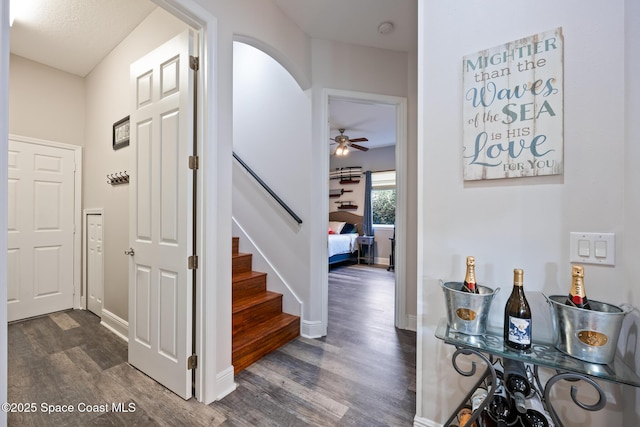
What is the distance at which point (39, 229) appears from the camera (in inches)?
121

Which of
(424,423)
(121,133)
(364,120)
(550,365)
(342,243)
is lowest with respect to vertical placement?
(424,423)

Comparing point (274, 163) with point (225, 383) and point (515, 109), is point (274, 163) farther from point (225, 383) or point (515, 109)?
point (515, 109)

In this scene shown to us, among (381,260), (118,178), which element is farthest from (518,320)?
(381,260)


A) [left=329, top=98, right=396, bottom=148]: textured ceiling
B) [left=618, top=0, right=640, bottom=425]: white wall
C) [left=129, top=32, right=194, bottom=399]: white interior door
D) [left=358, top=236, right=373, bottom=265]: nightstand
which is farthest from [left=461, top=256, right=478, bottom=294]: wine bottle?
[left=358, top=236, right=373, bottom=265]: nightstand

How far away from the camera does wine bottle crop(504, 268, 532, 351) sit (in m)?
0.96

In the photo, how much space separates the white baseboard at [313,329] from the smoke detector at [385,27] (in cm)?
284

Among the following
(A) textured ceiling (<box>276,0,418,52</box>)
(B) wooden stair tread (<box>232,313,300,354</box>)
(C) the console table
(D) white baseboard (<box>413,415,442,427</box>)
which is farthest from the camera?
(A) textured ceiling (<box>276,0,418,52</box>)

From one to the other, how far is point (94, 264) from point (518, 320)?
409 centimetres

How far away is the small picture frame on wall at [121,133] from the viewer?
260 cm

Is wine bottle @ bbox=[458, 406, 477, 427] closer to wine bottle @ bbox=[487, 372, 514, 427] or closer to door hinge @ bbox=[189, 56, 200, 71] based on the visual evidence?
wine bottle @ bbox=[487, 372, 514, 427]

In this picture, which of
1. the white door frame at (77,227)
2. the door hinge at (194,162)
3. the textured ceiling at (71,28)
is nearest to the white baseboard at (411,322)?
the door hinge at (194,162)

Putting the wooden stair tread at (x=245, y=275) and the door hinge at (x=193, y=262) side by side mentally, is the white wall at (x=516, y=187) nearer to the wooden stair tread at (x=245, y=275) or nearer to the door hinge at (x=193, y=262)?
the door hinge at (x=193, y=262)

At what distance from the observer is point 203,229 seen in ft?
5.39

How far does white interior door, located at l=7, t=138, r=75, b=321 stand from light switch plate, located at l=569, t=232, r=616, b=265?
4672mm
